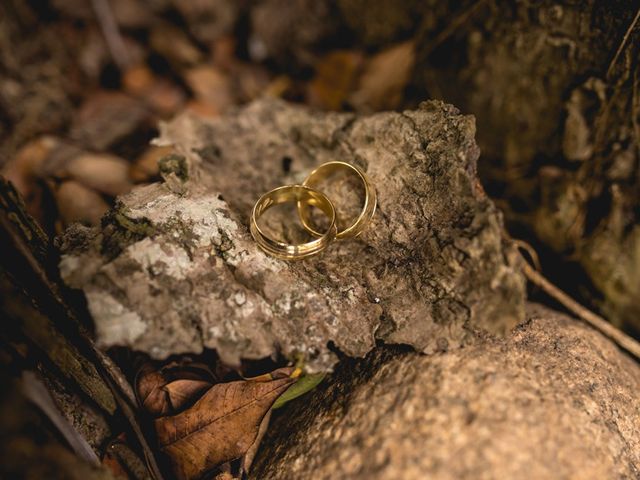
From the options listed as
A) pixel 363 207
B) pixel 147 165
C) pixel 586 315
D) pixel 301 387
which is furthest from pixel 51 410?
pixel 586 315

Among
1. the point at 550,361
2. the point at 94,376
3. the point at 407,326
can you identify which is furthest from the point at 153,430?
the point at 550,361

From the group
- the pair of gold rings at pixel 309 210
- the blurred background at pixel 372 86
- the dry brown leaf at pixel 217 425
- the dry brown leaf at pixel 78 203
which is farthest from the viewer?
the dry brown leaf at pixel 78 203

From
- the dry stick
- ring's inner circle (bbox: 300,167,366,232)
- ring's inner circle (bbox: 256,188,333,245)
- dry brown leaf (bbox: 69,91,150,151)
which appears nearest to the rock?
dry brown leaf (bbox: 69,91,150,151)

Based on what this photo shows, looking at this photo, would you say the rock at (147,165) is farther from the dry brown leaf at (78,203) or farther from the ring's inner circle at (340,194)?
the ring's inner circle at (340,194)

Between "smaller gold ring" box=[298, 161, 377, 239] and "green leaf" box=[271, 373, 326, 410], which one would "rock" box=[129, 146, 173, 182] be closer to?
"smaller gold ring" box=[298, 161, 377, 239]

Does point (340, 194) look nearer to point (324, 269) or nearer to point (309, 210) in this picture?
point (309, 210)

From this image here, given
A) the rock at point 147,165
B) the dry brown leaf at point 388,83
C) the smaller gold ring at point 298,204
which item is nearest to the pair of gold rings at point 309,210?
the smaller gold ring at point 298,204

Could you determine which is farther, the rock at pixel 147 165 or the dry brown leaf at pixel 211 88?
the dry brown leaf at pixel 211 88
